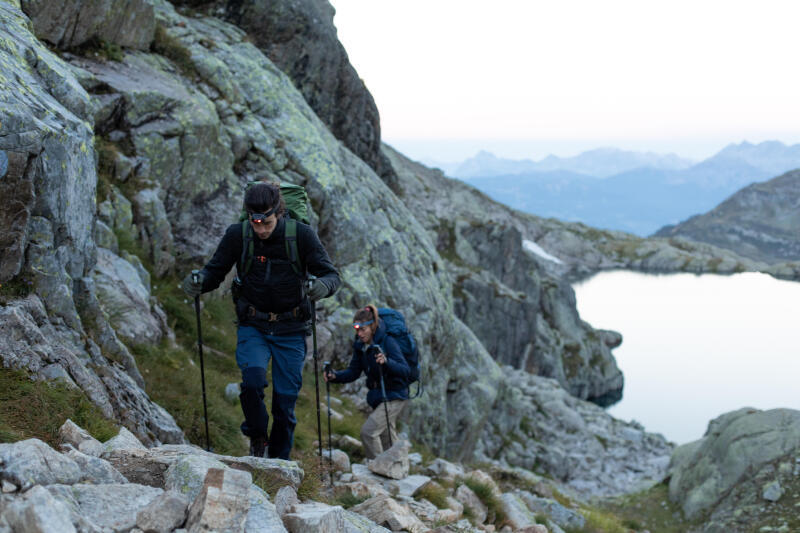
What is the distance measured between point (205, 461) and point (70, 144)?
5.71m

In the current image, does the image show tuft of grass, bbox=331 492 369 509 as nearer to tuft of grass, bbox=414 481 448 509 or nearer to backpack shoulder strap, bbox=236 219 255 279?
tuft of grass, bbox=414 481 448 509

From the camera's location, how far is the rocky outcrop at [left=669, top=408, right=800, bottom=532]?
21.5m

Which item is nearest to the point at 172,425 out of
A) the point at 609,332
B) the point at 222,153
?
the point at 222,153

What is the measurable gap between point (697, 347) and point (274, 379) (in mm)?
114511

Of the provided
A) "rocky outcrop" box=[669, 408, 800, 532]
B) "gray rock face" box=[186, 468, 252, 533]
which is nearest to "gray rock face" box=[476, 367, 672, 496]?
"rocky outcrop" box=[669, 408, 800, 532]

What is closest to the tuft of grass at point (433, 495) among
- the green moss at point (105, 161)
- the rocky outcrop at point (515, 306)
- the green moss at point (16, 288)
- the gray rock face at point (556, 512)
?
the gray rock face at point (556, 512)

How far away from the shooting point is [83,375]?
7.93 m

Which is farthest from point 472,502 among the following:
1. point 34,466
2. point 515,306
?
point 515,306

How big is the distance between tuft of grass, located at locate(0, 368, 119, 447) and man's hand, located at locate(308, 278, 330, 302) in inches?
114

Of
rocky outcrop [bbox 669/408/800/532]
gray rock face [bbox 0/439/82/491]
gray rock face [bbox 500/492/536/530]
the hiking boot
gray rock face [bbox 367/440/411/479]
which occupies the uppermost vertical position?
gray rock face [bbox 0/439/82/491]

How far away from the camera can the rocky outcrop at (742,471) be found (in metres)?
21.5

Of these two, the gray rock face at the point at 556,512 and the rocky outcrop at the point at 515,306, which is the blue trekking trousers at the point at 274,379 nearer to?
the gray rock face at the point at 556,512

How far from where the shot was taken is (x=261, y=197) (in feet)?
25.6

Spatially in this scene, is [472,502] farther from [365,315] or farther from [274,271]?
[274,271]
